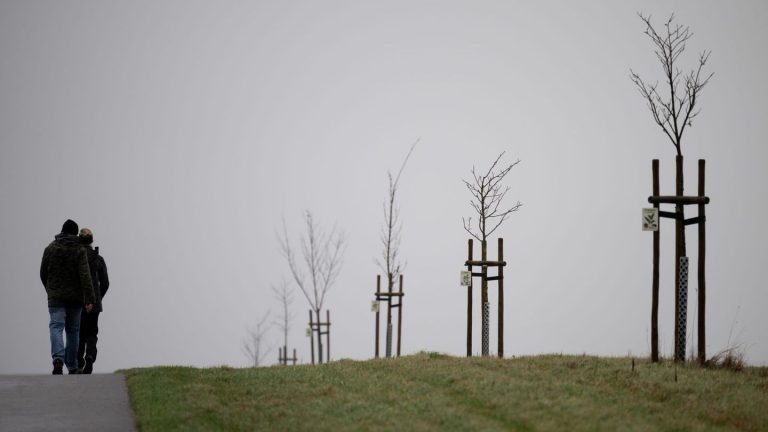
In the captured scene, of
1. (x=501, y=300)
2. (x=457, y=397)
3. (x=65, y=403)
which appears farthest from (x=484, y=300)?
(x=65, y=403)

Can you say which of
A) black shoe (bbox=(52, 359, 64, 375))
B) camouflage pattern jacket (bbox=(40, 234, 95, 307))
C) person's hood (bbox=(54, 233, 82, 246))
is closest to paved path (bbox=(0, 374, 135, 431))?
black shoe (bbox=(52, 359, 64, 375))

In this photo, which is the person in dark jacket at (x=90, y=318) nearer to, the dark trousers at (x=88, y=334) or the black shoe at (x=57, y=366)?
the dark trousers at (x=88, y=334)

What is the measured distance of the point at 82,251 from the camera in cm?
1941

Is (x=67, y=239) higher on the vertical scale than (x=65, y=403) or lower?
higher

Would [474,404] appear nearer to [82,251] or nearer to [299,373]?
[299,373]

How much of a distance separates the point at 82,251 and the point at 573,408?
39.7ft

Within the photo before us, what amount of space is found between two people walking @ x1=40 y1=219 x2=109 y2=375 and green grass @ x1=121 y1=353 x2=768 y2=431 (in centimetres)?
280

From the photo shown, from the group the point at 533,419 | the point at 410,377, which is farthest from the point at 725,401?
the point at 410,377

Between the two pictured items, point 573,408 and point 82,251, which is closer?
point 573,408

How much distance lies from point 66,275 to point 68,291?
37cm

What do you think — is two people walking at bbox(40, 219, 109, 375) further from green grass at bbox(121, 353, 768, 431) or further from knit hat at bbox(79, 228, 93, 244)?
green grass at bbox(121, 353, 768, 431)

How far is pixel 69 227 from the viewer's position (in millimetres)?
20203

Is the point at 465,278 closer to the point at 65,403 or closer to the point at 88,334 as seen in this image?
the point at 88,334

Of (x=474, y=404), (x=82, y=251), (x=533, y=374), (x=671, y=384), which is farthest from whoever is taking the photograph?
(x=82, y=251)
